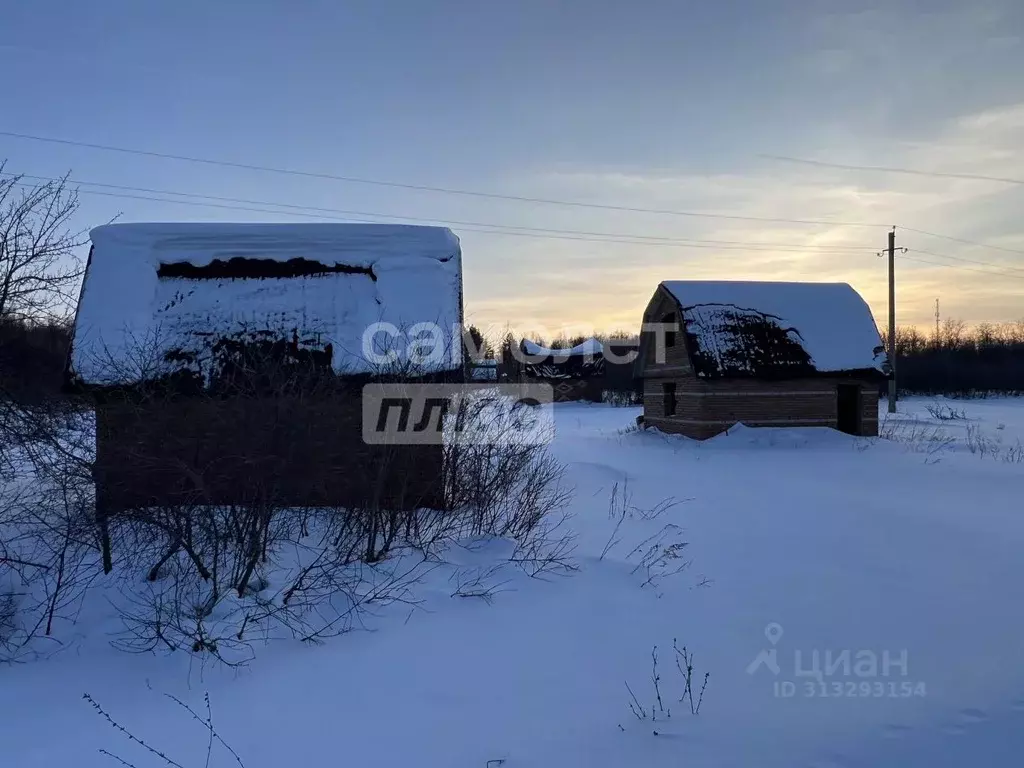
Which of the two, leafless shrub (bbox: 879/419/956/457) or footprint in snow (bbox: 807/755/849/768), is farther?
leafless shrub (bbox: 879/419/956/457)

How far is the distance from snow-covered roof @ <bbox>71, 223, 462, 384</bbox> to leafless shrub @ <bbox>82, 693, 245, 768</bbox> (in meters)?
5.09

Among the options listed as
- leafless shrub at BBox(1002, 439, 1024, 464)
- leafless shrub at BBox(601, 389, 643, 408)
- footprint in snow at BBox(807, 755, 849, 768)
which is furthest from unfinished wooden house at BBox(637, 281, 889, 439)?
leafless shrub at BBox(601, 389, 643, 408)

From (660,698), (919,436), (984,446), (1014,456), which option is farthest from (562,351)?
(660,698)

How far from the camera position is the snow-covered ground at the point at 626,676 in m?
4.05

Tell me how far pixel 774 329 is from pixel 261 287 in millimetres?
16489

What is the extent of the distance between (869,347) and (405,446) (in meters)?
18.5

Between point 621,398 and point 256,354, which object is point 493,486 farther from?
point 621,398

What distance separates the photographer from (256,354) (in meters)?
8.95

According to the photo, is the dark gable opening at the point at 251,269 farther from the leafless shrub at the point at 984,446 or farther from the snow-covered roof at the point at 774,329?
the leafless shrub at the point at 984,446

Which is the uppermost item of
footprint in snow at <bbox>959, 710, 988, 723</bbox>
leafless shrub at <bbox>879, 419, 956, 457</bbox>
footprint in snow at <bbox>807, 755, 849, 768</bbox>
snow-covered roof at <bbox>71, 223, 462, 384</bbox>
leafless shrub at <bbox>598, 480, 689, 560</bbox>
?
snow-covered roof at <bbox>71, 223, 462, 384</bbox>

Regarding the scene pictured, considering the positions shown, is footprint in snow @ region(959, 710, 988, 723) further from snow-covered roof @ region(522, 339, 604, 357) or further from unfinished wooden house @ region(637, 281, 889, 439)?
snow-covered roof @ region(522, 339, 604, 357)

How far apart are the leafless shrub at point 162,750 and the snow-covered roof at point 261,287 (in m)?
5.09

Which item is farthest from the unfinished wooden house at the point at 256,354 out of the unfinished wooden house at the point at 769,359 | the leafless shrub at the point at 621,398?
the leafless shrub at the point at 621,398

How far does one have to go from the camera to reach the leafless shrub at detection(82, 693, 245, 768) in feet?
13.0
